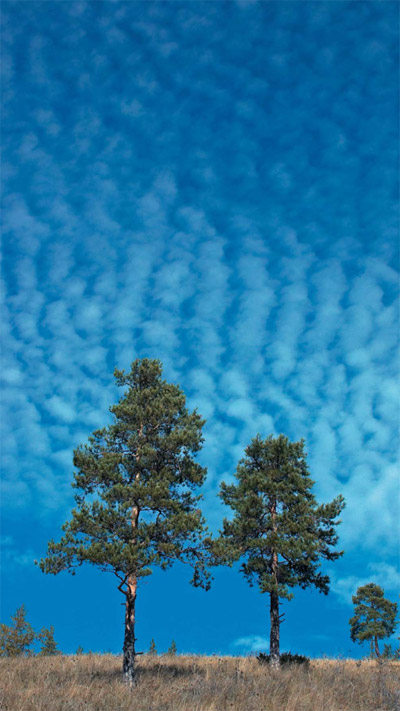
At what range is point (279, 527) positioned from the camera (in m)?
26.4

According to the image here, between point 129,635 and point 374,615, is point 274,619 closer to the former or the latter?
point 129,635

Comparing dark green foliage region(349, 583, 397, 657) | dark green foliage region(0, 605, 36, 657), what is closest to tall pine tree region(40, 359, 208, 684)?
dark green foliage region(0, 605, 36, 657)

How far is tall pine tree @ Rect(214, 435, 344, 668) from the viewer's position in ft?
83.6

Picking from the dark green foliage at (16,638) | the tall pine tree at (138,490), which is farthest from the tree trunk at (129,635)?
the dark green foliage at (16,638)

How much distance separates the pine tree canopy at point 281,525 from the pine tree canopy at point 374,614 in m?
23.4

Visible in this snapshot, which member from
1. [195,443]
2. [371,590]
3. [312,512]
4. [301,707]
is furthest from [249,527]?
[371,590]

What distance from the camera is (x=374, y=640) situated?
46469 mm

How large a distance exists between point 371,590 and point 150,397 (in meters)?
34.8

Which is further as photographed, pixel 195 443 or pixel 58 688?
pixel 195 443

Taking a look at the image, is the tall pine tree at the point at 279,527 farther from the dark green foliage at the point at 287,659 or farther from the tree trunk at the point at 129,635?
the tree trunk at the point at 129,635

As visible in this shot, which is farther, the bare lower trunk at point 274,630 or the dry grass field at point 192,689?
the bare lower trunk at point 274,630

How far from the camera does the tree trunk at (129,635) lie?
744 inches

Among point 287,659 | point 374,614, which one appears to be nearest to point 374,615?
point 374,614

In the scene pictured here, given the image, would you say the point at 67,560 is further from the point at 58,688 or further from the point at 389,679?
the point at 389,679
